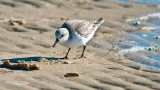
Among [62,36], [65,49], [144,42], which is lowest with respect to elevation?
[65,49]

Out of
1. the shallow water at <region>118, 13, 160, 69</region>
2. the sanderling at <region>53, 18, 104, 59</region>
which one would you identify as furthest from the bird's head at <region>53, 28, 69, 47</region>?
the shallow water at <region>118, 13, 160, 69</region>

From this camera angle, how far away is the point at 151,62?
266 inches

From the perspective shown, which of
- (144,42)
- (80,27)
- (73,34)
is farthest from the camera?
(144,42)

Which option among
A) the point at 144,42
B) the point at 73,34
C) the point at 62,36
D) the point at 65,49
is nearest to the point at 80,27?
the point at 73,34

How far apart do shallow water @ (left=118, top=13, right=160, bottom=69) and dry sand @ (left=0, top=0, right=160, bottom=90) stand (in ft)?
0.81

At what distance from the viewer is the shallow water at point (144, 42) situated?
6.99 meters

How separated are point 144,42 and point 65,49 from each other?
1830 millimetres

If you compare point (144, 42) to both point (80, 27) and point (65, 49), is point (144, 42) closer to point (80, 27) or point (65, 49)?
point (80, 27)

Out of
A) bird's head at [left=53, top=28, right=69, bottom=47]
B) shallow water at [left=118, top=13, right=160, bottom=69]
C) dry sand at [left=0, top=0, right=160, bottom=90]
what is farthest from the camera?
shallow water at [left=118, top=13, right=160, bottom=69]

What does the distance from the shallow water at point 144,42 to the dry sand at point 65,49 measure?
0.81ft

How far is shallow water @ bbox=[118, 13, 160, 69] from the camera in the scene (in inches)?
275

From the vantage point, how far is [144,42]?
7.98 meters

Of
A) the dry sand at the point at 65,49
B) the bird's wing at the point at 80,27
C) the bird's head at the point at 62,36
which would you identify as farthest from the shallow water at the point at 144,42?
the bird's head at the point at 62,36

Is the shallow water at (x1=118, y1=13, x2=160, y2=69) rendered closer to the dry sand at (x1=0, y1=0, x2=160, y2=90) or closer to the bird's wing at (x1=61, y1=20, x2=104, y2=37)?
the dry sand at (x1=0, y1=0, x2=160, y2=90)
